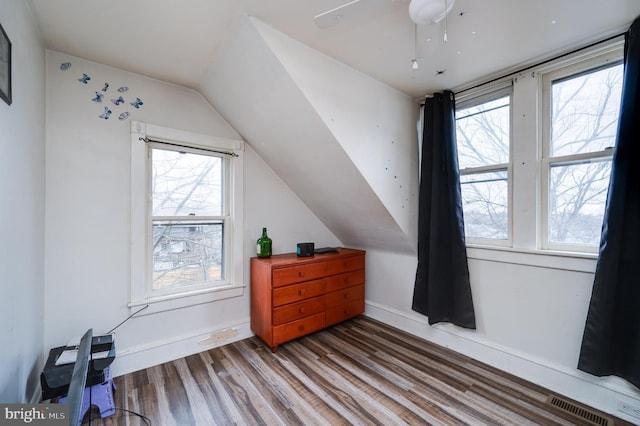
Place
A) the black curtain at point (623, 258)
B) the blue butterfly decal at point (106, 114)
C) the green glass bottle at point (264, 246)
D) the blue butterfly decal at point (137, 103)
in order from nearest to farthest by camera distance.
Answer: the black curtain at point (623, 258), the blue butterfly decal at point (106, 114), the blue butterfly decal at point (137, 103), the green glass bottle at point (264, 246)

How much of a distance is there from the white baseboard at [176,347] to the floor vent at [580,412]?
241 cm

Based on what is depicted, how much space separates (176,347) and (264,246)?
3.66 ft

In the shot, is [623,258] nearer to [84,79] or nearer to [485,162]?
[485,162]

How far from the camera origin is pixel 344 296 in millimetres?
2867

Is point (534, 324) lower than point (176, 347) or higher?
higher

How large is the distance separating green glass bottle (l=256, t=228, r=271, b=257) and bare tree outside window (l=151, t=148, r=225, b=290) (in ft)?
1.17

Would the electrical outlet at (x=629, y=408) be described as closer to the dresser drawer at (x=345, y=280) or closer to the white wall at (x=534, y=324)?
the white wall at (x=534, y=324)

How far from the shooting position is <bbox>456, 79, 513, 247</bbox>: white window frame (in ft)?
6.86

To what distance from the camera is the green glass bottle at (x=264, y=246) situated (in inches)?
104

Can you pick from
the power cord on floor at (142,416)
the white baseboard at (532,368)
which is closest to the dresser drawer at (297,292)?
the white baseboard at (532,368)

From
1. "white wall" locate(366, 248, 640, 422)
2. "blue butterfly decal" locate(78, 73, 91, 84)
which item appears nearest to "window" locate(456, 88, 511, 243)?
"white wall" locate(366, 248, 640, 422)

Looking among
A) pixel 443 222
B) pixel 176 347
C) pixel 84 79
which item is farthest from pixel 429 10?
pixel 176 347

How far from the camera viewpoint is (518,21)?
1507mm

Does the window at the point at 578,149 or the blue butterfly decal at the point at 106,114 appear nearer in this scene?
the window at the point at 578,149
